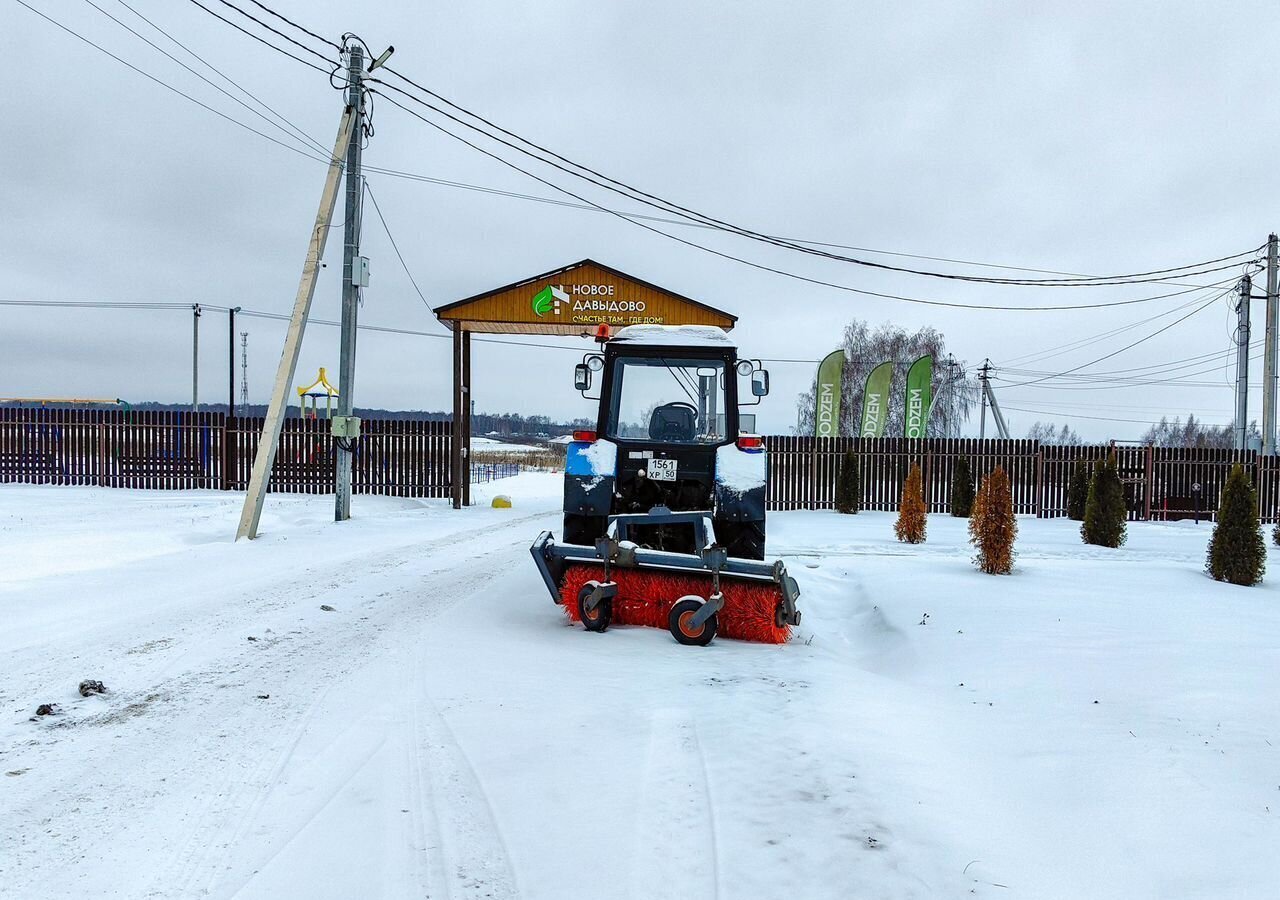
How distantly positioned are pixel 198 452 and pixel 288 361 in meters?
12.7

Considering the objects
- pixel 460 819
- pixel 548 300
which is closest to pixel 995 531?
pixel 460 819

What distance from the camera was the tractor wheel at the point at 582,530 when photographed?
6.65 m

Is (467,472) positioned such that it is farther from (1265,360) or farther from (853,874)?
(1265,360)

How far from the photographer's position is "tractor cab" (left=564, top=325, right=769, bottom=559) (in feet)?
21.7

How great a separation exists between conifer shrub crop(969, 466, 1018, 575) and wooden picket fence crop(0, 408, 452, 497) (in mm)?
14936

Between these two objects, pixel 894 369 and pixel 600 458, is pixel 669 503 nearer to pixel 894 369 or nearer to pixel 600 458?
pixel 600 458

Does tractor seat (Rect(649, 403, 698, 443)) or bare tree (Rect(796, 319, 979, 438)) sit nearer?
tractor seat (Rect(649, 403, 698, 443))

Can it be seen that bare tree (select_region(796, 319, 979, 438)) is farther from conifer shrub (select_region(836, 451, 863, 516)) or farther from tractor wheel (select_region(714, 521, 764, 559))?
tractor wheel (select_region(714, 521, 764, 559))

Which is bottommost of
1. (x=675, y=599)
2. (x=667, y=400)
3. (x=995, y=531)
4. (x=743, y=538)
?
(x=675, y=599)

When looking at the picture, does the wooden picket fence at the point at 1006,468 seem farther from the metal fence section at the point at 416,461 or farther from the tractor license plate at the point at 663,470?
the tractor license plate at the point at 663,470

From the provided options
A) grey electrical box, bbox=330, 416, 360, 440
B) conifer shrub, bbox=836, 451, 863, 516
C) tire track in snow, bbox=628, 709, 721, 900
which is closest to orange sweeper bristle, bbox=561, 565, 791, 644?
tire track in snow, bbox=628, 709, 721, 900

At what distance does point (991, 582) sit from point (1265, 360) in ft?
65.2

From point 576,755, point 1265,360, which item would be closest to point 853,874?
point 576,755

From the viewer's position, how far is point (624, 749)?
3291 millimetres
